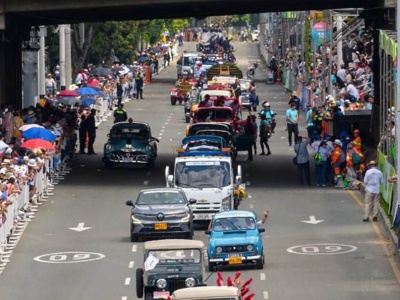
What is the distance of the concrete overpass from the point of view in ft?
169

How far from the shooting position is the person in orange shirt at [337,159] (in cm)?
4822

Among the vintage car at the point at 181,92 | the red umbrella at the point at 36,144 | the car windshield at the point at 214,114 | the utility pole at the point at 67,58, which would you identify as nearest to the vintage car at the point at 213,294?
the red umbrella at the point at 36,144

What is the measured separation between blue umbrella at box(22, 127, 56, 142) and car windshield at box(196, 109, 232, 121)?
14167mm

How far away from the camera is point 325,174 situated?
4881 cm

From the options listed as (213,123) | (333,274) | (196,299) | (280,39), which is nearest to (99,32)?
(280,39)

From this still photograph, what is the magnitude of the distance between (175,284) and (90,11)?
27.0 metres

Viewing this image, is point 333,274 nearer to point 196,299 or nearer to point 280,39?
point 196,299

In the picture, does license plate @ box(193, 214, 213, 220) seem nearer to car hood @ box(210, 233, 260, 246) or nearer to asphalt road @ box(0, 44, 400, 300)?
asphalt road @ box(0, 44, 400, 300)

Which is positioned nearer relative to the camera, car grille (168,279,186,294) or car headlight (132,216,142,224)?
car grille (168,279,186,294)

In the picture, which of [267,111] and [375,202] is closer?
[375,202]

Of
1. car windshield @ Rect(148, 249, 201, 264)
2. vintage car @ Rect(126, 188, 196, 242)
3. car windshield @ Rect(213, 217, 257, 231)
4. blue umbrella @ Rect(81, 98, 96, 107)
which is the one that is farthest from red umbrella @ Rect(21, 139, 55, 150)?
blue umbrella @ Rect(81, 98, 96, 107)

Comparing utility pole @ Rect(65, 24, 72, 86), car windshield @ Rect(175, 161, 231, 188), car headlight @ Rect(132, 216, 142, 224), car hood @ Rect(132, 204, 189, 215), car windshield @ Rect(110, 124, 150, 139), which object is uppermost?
utility pole @ Rect(65, 24, 72, 86)

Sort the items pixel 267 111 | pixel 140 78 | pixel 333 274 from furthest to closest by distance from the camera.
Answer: pixel 140 78, pixel 267 111, pixel 333 274

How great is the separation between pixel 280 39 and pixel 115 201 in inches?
2844
